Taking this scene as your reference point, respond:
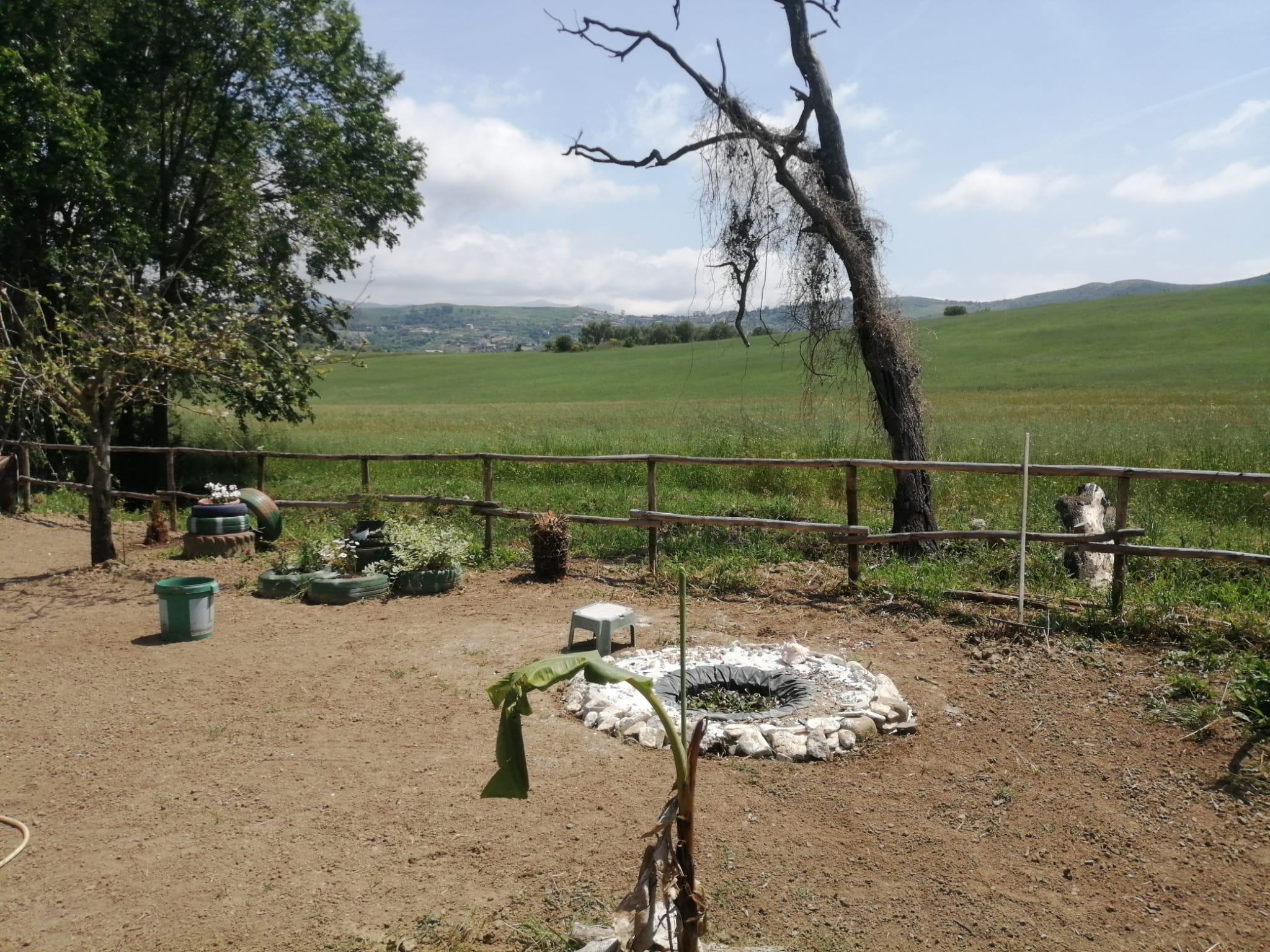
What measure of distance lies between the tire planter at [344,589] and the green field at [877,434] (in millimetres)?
2654

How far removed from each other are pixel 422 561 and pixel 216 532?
308cm

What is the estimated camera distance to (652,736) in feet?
15.9

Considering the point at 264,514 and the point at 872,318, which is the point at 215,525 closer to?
the point at 264,514

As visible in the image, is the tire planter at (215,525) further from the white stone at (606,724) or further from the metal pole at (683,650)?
the metal pole at (683,650)

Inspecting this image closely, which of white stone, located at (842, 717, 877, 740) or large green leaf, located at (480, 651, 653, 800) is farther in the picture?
white stone, located at (842, 717, 877, 740)

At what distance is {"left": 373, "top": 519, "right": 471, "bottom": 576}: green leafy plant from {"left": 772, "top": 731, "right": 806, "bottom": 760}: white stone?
4612 millimetres

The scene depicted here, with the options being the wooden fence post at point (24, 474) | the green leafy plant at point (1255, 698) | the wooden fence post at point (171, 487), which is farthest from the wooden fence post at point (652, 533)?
the wooden fence post at point (24, 474)

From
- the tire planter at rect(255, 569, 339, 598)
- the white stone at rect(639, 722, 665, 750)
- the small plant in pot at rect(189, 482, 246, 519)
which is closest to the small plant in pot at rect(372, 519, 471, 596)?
the tire planter at rect(255, 569, 339, 598)

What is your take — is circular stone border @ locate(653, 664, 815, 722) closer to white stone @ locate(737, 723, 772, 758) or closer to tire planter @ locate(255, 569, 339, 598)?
white stone @ locate(737, 723, 772, 758)

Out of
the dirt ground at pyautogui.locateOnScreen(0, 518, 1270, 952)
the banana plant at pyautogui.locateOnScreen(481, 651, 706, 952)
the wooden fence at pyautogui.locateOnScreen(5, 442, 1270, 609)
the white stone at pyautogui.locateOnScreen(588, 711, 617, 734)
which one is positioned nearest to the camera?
the banana plant at pyautogui.locateOnScreen(481, 651, 706, 952)

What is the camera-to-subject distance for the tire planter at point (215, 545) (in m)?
9.91

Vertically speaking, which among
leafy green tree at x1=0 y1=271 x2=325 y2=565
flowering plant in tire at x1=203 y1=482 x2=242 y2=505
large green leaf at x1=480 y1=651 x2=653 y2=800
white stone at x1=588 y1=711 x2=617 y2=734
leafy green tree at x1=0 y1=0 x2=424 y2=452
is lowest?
white stone at x1=588 y1=711 x2=617 y2=734

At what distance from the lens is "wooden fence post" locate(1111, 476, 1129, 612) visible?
6.80 m

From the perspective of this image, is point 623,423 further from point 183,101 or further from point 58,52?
point 58,52
